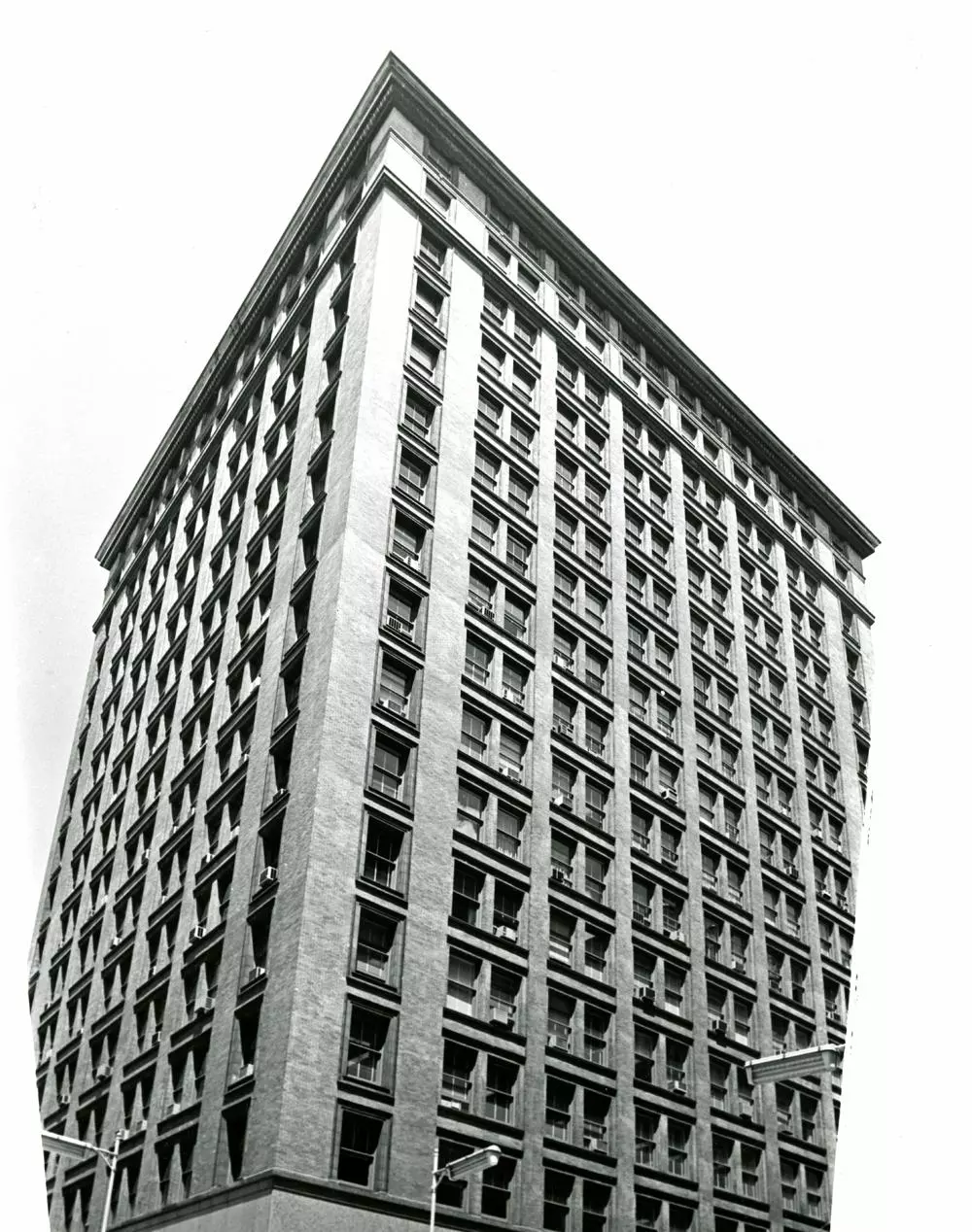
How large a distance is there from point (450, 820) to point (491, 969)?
Result: 5.05m

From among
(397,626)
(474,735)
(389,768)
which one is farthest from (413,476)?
(389,768)

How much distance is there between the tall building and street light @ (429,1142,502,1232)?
2.07ft

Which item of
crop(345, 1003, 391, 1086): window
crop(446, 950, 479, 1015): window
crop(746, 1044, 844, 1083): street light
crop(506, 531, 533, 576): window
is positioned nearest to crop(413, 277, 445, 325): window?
crop(506, 531, 533, 576): window

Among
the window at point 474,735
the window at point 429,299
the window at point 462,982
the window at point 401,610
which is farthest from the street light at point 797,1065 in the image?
the window at point 429,299

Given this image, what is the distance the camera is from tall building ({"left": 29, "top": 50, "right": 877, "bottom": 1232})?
37.1 meters

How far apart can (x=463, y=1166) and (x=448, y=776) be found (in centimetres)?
1350

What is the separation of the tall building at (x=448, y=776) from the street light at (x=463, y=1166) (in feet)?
2.07

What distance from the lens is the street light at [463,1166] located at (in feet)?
100

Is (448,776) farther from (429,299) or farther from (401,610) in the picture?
(429,299)

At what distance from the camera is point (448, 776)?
4209 centimetres

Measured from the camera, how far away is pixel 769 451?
74188 mm

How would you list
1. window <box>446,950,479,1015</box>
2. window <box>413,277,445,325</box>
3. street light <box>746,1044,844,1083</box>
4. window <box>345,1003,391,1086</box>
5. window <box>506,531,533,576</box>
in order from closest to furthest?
street light <box>746,1044,844,1083</box>
window <box>345,1003,391,1086</box>
window <box>446,950,479,1015</box>
window <box>506,531,533,576</box>
window <box>413,277,445,325</box>

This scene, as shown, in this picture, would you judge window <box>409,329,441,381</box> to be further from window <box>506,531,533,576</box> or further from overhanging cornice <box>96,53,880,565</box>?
overhanging cornice <box>96,53,880,565</box>

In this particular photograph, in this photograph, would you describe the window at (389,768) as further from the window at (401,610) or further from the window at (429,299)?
the window at (429,299)
